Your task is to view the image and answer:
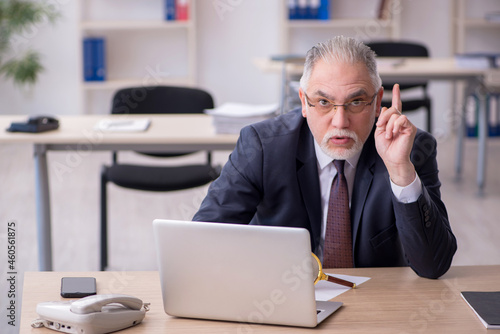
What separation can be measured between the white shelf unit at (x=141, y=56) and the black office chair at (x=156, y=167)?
6.83ft

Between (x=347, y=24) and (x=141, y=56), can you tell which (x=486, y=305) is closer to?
(x=347, y=24)

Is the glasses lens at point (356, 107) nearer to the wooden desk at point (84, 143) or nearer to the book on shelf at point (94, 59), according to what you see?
the wooden desk at point (84, 143)

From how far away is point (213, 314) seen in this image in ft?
4.32

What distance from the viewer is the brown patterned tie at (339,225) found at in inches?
69.1

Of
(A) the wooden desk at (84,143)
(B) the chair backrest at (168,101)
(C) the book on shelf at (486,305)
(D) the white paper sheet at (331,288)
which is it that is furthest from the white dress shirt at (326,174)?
(B) the chair backrest at (168,101)

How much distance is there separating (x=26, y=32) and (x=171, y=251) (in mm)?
4837

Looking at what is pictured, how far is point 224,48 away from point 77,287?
463cm

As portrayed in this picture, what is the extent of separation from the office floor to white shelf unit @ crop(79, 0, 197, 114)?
68 cm

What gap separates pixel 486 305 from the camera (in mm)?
1381

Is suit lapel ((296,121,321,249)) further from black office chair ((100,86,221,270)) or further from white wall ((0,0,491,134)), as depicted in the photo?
white wall ((0,0,491,134))

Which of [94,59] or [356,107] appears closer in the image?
[356,107]

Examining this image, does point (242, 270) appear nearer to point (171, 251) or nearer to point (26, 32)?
point (171, 251)

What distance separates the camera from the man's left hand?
5.01 ft

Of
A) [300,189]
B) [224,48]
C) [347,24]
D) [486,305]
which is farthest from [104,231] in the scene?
[347,24]
